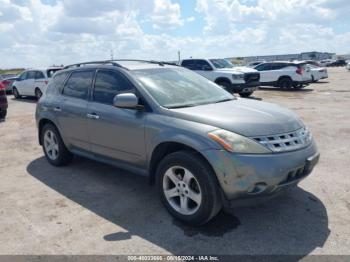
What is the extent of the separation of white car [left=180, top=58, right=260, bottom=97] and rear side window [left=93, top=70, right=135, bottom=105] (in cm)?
1043

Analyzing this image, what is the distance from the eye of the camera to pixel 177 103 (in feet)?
14.0

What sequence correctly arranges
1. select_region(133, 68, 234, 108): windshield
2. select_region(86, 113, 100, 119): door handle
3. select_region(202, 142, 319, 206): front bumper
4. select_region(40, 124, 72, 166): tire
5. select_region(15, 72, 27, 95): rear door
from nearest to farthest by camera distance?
select_region(202, 142, 319, 206): front bumper → select_region(133, 68, 234, 108): windshield → select_region(86, 113, 100, 119): door handle → select_region(40, 124, 72, 166): tire → select_region(15, 72, 27, 95): rear door

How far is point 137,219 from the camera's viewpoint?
4.00m

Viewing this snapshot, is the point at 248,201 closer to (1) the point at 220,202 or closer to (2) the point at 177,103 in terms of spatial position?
(1) the point at 220,202

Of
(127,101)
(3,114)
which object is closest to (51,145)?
(127,101)

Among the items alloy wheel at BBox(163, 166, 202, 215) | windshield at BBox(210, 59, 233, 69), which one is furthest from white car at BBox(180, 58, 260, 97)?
alloy wheel at BBox(163, 166, 202, 215)

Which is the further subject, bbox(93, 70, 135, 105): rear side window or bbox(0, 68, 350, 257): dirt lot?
bbox(93, 70, 135, 105): rear side window

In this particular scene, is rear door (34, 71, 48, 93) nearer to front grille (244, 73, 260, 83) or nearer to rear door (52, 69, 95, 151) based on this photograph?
front grille (244, 73, 260, 83)

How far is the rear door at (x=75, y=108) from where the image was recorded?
519cm

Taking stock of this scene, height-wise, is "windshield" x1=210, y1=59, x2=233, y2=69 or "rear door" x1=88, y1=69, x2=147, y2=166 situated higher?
"windshield" x1=210, y1=59, x2=233, y2=69

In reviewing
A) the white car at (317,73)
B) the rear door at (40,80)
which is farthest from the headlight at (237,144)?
the white car at (317,73)

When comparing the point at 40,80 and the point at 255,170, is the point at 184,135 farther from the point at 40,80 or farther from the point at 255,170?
the point at 40,80

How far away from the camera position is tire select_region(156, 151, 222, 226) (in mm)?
3506

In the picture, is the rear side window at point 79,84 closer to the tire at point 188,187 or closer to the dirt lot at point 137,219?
the dirt lot at point 137,219
